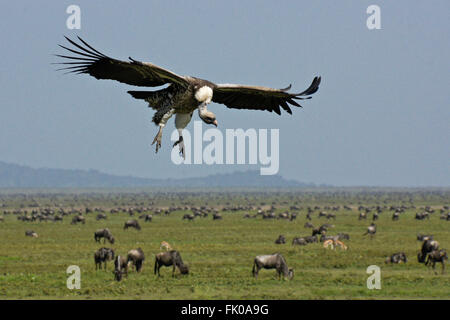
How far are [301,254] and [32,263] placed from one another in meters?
18.5

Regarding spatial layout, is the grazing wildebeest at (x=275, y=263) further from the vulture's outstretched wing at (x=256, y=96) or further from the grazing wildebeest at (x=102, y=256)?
the vulture's outstretched wing at (x=256, y=96)

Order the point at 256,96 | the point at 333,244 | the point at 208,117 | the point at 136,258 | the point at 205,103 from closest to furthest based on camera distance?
the point at 208,117 < the point at 205,103 < the point at 256,96 < the point at 136,258 < the point at 333,244

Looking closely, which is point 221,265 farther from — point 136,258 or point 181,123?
point 181,123

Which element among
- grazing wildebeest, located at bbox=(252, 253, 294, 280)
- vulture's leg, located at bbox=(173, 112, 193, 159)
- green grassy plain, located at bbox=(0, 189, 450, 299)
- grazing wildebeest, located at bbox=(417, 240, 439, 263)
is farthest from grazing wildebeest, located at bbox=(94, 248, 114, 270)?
Answer: vulture's leg, located at bbox=(173, 112, 193, 159)

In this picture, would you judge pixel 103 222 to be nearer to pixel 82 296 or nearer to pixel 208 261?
pixel 208 261

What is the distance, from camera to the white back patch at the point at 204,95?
15.1 feet

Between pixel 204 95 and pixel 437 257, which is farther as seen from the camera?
pixel 437 257

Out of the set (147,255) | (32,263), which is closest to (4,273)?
(32,263)

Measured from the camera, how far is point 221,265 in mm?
41344

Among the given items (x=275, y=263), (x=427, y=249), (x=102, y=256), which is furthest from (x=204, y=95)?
(x=427, y=249)

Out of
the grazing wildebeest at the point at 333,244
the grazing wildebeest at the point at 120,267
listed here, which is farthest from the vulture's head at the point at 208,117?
the grazing wildebeest at the point at 333,244

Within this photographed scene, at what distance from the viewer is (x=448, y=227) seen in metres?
73.9

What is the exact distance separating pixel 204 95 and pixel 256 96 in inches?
53.7

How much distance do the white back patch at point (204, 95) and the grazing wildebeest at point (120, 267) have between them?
30514 mm
